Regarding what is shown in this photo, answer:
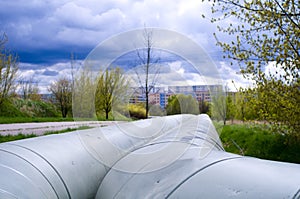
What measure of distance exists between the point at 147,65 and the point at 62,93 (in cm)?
715

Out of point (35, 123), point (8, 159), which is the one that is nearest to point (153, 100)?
point (8, 159)

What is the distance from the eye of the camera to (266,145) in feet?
20.0

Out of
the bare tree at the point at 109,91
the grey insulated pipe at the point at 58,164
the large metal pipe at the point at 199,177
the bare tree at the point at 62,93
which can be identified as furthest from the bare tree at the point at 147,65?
the bare tree at the point at 62,93

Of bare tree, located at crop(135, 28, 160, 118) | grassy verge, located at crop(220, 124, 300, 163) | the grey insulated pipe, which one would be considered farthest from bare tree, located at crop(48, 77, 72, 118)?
the grey insulated pipe

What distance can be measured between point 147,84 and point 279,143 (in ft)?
11.9

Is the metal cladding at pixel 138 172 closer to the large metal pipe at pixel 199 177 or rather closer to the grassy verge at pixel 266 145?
the large metal pipe at pixel 199 177

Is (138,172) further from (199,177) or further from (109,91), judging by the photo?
(109,91)

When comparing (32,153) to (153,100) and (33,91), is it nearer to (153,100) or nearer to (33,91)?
(153,100)

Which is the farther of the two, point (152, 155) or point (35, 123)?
point (35, 123)

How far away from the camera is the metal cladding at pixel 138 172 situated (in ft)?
3.48

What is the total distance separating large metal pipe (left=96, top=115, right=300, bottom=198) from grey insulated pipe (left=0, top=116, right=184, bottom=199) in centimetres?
18

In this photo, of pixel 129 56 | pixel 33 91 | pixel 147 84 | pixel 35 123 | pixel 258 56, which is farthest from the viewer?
pixel 33 91

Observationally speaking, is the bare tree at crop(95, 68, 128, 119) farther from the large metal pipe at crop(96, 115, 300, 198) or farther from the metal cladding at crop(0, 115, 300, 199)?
the large metal pipe at crop(96, 115, 300, 198)

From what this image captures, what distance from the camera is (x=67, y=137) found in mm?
2100
